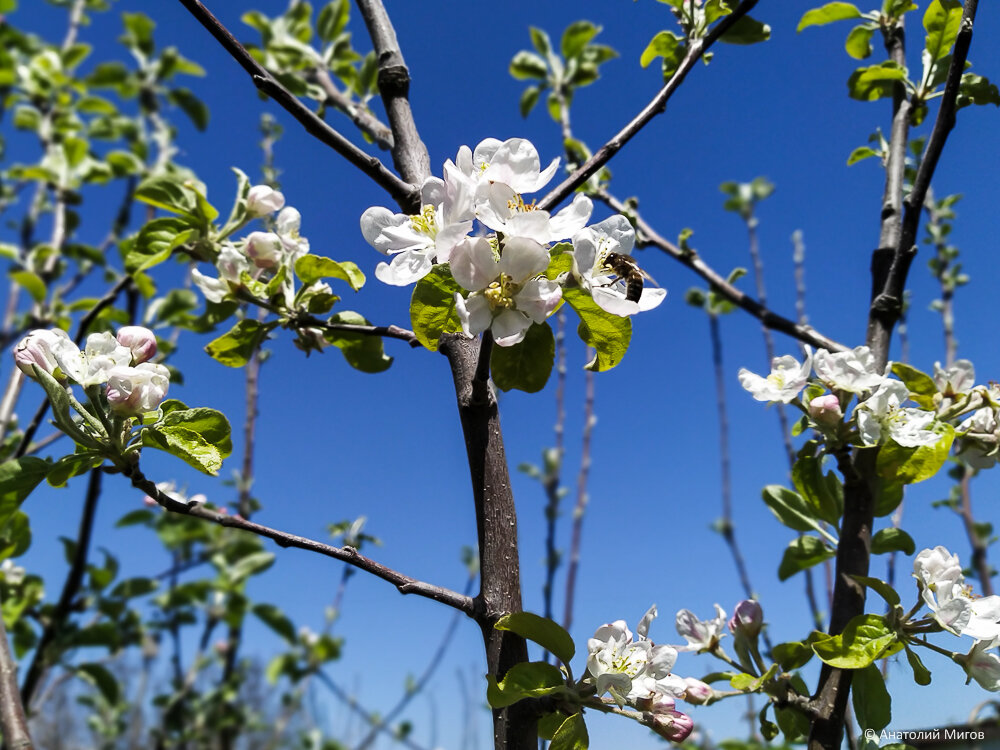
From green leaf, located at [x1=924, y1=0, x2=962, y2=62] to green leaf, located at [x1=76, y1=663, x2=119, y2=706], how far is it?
2.90 m

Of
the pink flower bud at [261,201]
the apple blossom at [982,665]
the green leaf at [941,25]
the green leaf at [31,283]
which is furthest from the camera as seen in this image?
the green leaf at [31,283]

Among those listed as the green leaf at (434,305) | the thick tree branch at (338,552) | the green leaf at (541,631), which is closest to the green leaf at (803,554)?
the green leaf at (541,631)

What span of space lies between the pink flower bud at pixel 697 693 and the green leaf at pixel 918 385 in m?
0.54

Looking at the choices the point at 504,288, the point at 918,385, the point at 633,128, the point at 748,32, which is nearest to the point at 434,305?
the point at 504,288

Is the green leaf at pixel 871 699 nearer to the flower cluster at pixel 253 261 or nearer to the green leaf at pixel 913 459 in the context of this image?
the green leaf at pixel 913 459

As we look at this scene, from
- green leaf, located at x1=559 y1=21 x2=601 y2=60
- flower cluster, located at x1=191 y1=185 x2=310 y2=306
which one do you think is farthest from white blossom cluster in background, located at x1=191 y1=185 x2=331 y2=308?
green leaf, located at x1=559 y1=21 x2=601 y2=60

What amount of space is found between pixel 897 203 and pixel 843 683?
84 cm

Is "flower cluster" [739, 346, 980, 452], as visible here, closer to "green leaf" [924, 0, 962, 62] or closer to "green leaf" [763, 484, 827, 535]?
"green leaf" [763, 484, 827, 535]

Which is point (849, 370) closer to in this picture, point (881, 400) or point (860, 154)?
point (881, 400)

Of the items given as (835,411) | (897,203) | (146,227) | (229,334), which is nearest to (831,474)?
(835,411)

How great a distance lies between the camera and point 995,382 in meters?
1.11

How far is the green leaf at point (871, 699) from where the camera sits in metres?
1.01

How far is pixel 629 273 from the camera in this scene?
3.07 ft

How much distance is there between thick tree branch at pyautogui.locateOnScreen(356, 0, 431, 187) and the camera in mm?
1189
